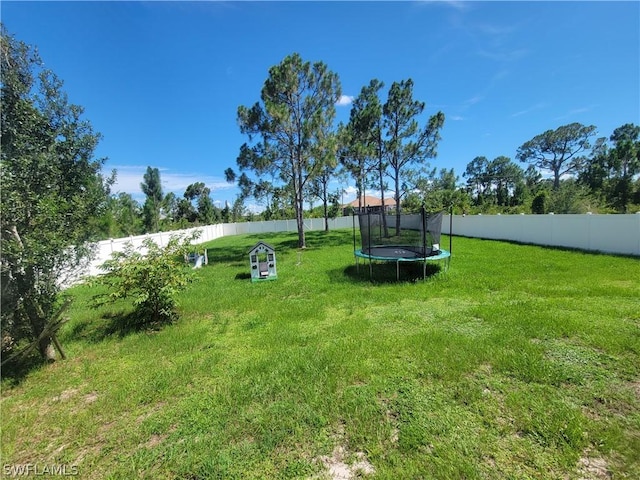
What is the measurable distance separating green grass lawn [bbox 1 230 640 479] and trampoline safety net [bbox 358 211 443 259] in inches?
95.6

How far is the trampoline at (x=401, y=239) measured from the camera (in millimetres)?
6523

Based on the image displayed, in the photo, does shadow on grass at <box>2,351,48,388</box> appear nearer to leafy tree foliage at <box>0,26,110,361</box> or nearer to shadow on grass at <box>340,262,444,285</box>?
leafy tree foliage at <box>0,26,110,361</box>

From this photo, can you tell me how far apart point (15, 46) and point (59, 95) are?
497 mm

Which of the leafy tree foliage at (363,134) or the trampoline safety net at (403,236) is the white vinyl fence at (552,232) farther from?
the leafy tree foliage at (363,134)

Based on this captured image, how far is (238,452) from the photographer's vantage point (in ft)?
6.07

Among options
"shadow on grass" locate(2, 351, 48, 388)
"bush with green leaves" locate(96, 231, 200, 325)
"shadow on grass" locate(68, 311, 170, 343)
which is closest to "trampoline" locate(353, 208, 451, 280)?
"bush with green leaves" locate(96, 231, 200, 325)

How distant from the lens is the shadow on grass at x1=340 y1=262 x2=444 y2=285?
20.4ft

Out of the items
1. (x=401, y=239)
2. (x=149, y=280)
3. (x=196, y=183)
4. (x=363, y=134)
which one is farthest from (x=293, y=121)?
(x=196, y=183)

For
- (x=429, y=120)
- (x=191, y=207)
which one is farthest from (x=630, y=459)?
(x=191, y=207)

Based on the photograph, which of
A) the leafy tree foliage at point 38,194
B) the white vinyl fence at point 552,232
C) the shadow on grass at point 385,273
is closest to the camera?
the leafy tree foliage at point 38,194

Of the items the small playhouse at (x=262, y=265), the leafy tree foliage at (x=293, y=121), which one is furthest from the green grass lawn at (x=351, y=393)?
the leafy tree foliage at (x=293, y=121)

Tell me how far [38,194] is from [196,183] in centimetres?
3857

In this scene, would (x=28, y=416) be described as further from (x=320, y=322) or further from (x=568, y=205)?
(x=568, y=205)

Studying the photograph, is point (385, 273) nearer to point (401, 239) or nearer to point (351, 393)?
point (401, 239)
